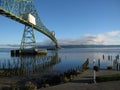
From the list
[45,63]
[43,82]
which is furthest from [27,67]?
[43,82]

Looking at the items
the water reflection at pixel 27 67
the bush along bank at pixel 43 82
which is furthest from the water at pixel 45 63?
the bush along bank at pixel 43 82

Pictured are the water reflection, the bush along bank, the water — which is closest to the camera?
the bush along bank

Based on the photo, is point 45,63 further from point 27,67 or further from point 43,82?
point 43,82

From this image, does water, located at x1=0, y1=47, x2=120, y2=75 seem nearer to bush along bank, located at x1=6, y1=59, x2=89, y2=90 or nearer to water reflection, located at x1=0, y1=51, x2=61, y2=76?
water reflection, located at x1=0, y1=51, x2=61, y2=76

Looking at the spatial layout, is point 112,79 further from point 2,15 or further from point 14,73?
point 2,15

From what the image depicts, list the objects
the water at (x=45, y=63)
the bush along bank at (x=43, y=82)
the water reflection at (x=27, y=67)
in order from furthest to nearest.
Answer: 1. the water at (x=45, y=63)
2. the water reflection at (x=27, y=67)
3. the bush along bank at (x=43, y=82)

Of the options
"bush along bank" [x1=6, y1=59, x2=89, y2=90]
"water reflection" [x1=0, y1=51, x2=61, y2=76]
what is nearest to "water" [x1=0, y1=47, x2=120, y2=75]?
"water reflection" [x1=0, y1=51, x2=61, y2=76]

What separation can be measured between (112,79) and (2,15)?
2183 inches

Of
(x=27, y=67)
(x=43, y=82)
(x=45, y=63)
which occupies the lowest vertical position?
(x=43, y=82)

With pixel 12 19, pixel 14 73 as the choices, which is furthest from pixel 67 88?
pixel 12 19

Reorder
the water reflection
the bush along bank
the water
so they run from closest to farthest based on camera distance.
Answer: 1. the bush along bank
2. the water reflection
3. the water

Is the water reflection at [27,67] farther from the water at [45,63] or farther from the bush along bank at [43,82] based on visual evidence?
the bush along bank at [43,82]

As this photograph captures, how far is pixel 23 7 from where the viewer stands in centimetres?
10794

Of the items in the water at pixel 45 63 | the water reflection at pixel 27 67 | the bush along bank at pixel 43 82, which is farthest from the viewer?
the water at pixel 45 63
